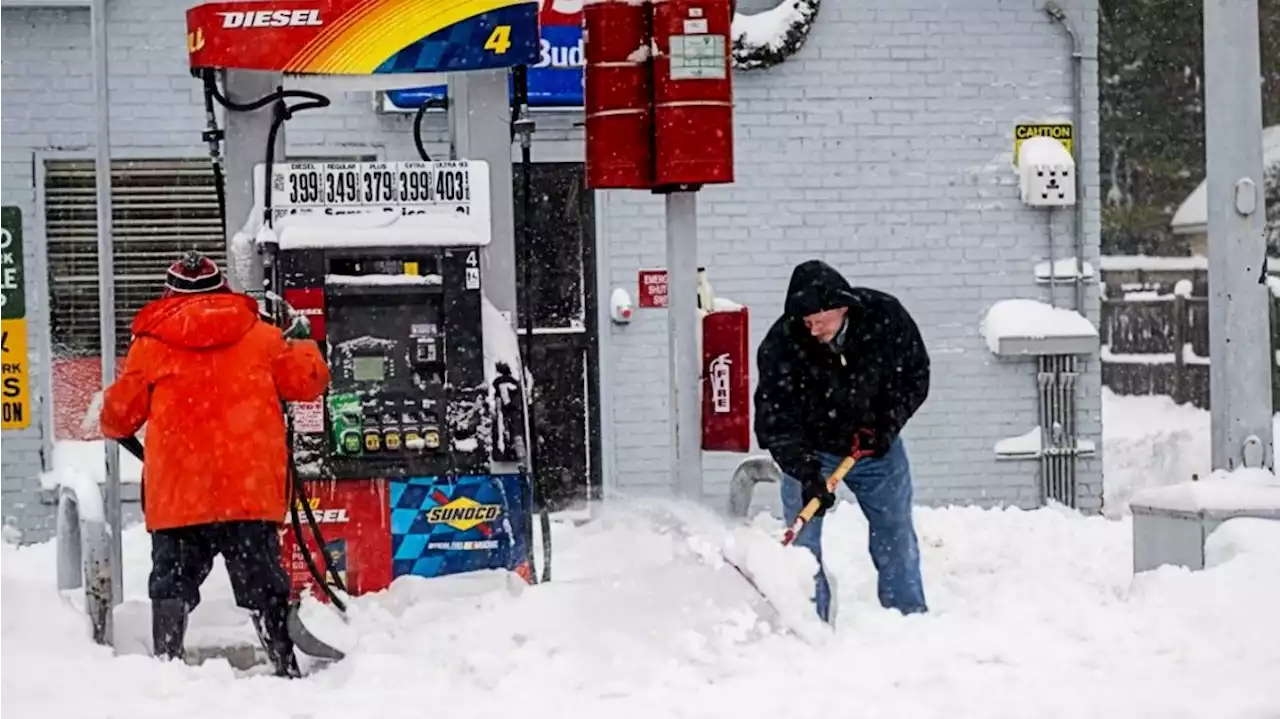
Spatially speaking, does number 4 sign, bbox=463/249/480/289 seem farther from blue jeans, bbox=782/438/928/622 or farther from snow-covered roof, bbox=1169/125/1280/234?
snow-covered roof, bbox=1169/125/1280/234

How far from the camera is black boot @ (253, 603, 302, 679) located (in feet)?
21.3

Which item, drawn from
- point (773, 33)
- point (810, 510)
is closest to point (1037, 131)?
point (773, 33)

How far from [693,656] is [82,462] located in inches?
226

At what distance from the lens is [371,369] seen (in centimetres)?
749

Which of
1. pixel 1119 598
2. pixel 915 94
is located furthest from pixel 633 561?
pixel 915 94

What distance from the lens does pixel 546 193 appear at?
11.2m

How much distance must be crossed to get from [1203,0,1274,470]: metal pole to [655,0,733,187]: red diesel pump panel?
1920 millimetres

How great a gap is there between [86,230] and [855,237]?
15.4 ft

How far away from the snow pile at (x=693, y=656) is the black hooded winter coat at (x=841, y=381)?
52 centimetres

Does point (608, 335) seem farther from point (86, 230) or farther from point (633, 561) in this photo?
point (86, 230)

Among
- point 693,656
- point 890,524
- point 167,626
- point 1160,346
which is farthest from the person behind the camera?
point 1160,346

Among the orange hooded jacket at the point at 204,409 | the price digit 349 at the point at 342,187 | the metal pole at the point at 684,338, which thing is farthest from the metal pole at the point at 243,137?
the metal pole at the point at 684,338

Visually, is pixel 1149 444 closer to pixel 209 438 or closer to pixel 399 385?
pixel 399 385

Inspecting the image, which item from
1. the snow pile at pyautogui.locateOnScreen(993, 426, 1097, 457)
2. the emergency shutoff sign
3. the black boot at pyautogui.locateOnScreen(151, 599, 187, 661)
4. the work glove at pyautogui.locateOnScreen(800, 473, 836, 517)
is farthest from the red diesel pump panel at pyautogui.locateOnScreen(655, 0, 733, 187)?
the snow pile at pyautogui.locateOnScreen(993, 426, 1097, 457)
